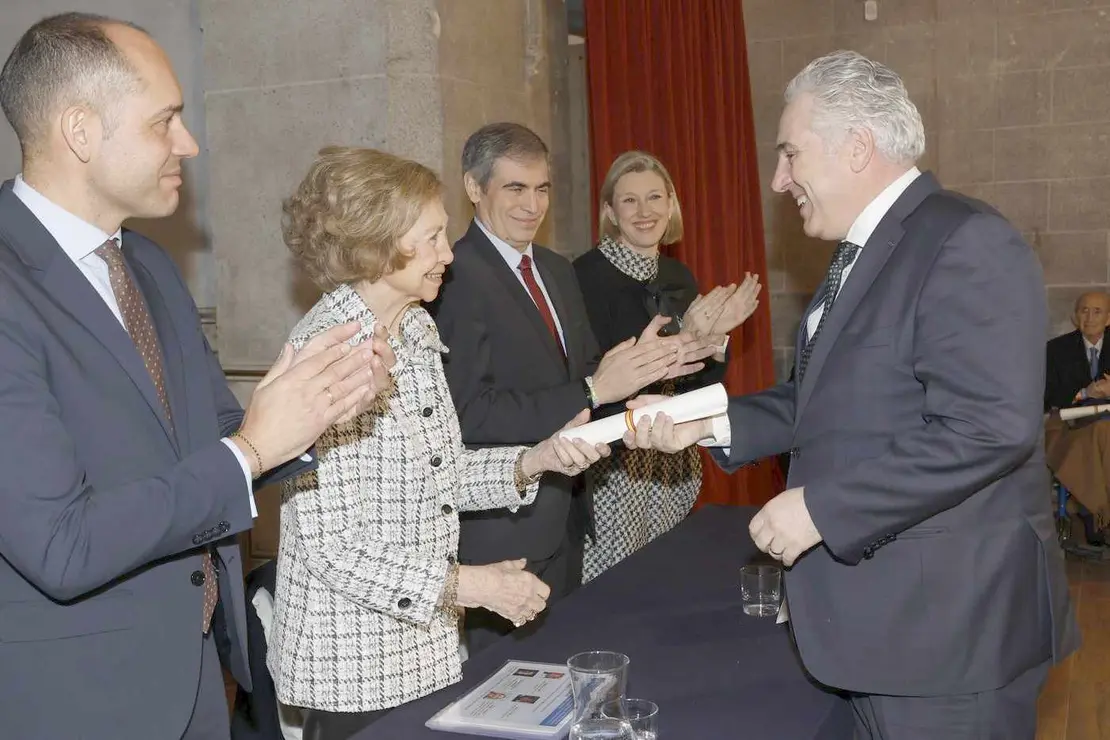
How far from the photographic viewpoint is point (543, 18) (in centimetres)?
453

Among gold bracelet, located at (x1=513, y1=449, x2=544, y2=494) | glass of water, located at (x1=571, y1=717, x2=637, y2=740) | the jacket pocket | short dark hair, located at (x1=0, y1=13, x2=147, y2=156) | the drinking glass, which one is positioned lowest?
glass of water, located at (x1=571, y1=717, x2=637, y2=740)

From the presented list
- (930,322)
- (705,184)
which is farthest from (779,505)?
(705,184)

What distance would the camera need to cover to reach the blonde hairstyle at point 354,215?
219 cm

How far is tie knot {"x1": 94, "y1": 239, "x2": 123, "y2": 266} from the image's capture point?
180 centimetres

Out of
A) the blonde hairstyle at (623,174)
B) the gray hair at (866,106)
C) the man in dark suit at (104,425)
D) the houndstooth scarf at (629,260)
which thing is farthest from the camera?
the blonde hairstyle at (623,174)

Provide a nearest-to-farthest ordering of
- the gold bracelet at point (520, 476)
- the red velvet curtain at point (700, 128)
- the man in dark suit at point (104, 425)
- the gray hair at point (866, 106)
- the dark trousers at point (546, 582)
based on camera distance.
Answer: the man in dark suit at point (104, 425) → the gray hair at point (866, 106) → the gold bracelet at point (520, 476) → the dark trousers at point (546, 582) → the red velvet curtain at point (700, 128)

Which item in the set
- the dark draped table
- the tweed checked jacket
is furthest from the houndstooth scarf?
the tweed checked jacket

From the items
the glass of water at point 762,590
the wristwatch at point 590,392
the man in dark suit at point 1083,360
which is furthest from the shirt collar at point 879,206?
the man in dark suit at point 1083,360

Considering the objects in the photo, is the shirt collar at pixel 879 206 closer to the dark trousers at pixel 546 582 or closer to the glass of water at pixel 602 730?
the glass of water at pixel 602 730

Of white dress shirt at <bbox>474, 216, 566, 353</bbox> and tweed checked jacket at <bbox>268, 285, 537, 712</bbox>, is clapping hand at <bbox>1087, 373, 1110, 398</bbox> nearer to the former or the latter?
white dress shirt at <bbox>474, 216, 566, 353</bbox>

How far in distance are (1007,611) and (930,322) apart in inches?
20.1

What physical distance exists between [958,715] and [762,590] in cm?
53

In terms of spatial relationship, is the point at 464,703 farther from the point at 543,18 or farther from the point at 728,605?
the point at 543,18

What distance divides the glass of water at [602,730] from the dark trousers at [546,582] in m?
1.01
